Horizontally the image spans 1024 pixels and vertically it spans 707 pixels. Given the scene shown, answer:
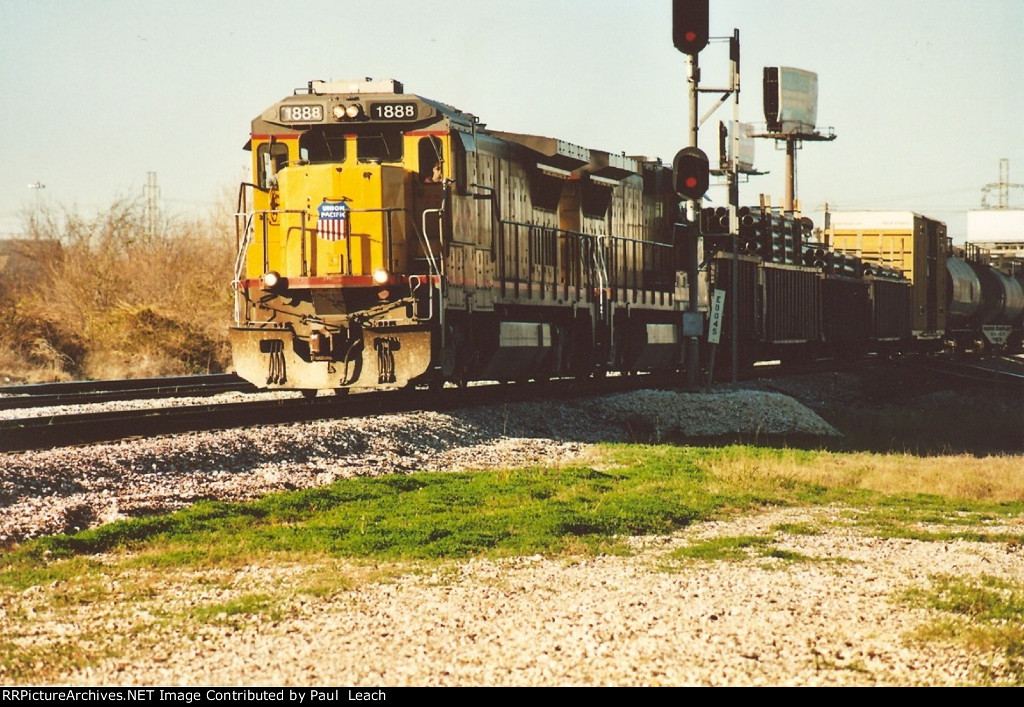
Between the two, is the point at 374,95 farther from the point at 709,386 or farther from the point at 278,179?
the point at 709,386

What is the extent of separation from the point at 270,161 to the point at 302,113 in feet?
2.58

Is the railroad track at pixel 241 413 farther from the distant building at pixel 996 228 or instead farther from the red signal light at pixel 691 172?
the distant building at pixel 996 228

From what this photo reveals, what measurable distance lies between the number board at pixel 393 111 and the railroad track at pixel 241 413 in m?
3.51

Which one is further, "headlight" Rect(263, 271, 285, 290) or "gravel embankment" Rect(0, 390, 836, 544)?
"headlight" Rect(263, 271, 285, 290)

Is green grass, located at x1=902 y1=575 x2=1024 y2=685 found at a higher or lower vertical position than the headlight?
lower

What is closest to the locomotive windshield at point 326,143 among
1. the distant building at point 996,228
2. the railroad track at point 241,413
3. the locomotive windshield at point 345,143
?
the locomotive windshield at point 345,143

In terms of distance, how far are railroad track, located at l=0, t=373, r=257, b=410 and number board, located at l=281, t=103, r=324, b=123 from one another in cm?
488

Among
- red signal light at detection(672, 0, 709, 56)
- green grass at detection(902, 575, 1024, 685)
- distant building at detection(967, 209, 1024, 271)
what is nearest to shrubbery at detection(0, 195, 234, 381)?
red signal light at detection(672, 0, 709, 56)

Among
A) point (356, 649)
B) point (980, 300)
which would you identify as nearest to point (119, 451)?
point (356, 649)

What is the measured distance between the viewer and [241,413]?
43.3 ft

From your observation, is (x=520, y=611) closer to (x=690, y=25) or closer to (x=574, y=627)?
(x=574, y=627)

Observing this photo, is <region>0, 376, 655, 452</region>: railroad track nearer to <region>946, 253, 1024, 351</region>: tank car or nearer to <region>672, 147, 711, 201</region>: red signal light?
<region>672, 147, 711, 201</region>: red signal light

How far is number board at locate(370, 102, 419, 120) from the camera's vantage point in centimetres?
1398

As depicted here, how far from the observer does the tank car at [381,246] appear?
44.7ft
